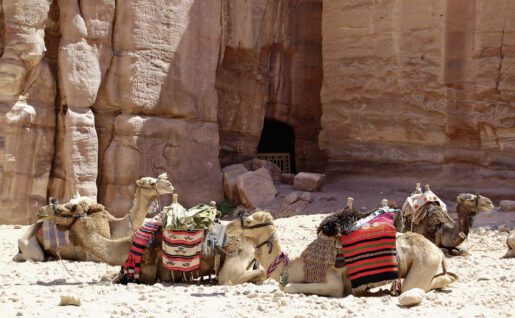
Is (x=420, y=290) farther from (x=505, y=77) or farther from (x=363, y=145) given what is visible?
(x=363, y=145)

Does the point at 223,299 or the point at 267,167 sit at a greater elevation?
the point at 267,167

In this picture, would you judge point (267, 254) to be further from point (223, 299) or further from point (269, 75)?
point (269, 75)

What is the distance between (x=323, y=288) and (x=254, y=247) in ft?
2.97

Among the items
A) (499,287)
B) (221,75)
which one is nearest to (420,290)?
(499,287)

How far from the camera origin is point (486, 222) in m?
12.3

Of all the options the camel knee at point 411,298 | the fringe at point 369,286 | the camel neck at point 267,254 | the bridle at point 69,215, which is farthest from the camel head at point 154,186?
the camel knee at point 411,298

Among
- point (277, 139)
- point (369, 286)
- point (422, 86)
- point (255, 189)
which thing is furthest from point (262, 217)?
point (277, 139)

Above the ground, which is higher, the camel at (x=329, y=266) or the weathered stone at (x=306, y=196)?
the camel at (x=329, y=266)

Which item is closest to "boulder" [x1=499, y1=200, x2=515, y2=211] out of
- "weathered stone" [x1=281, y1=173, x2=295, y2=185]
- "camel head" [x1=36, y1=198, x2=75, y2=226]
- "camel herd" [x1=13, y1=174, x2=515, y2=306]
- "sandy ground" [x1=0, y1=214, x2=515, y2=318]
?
"camel herd" [x1=13, y1=174, x2=515, y2=306]

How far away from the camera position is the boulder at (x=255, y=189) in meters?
15.1

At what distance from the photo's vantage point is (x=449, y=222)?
9547 millimetres

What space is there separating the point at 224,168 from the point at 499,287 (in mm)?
10057

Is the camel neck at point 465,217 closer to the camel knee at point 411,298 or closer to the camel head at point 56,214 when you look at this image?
the camel knee at point 411,298

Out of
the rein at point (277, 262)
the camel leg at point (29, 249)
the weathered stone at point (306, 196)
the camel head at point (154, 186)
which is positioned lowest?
the camel leg at point (29, 249)
